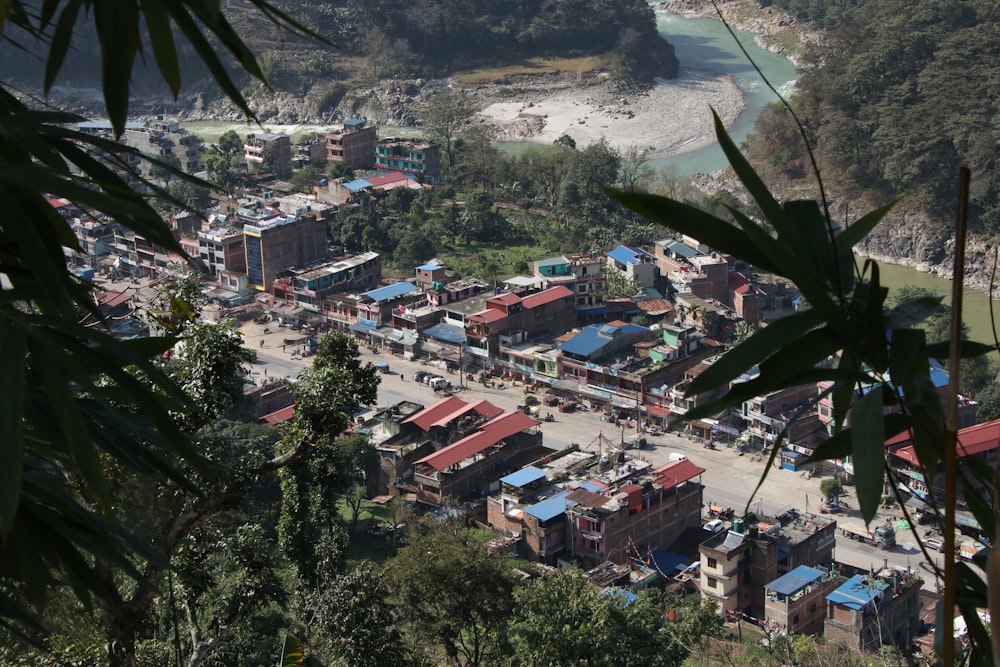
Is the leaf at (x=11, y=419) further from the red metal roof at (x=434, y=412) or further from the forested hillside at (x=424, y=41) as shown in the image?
the forested hillside at (x=424, y=41)

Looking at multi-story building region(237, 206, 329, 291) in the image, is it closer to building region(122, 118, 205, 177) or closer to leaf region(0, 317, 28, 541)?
building region(122, 118, 205, 177)

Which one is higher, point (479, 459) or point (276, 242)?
point (276, 242)

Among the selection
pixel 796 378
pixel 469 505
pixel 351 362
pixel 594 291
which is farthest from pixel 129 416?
pixel 594 291

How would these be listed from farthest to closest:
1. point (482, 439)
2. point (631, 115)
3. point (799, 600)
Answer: point (631, 115) → point (482, 439) → point (799, 600)

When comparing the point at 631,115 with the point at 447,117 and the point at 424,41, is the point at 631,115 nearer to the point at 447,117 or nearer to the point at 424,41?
the point at 447,117

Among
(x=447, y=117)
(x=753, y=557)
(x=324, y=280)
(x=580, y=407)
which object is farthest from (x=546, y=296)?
(x=447, y=117)

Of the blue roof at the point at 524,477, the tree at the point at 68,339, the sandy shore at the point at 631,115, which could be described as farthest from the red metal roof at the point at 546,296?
the tree at the point at 68,339

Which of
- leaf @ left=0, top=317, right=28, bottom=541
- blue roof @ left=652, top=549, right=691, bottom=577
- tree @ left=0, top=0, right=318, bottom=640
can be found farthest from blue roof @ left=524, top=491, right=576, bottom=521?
leaf @ left=0, top=317, right=28, bottom=541
